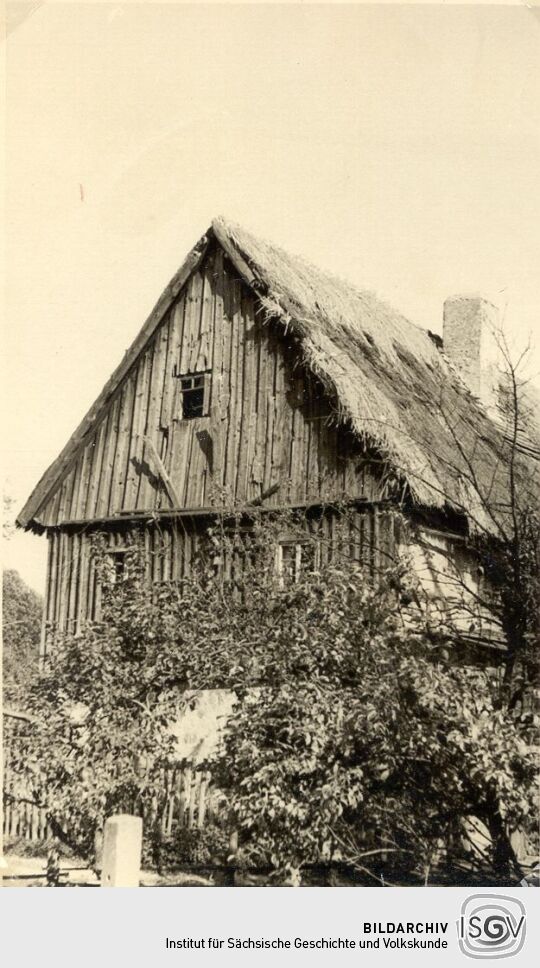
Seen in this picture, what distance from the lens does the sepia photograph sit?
755 centimetres

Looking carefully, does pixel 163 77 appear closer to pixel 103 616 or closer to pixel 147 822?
pixel 103 616

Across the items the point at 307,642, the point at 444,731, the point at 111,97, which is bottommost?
the point at 444,731

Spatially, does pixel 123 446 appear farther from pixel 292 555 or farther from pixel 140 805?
pixel 140 805

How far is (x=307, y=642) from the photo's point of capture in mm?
7844

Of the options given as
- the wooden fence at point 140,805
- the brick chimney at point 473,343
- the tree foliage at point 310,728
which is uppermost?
the brick chimney at point 473,343

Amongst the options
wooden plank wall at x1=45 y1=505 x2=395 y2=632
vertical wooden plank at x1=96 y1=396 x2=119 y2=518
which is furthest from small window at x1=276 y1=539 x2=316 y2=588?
vertical wooden plank at x1=96 y1=396 x2=119 y2=518

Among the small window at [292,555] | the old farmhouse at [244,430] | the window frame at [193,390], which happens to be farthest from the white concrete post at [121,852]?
the window frame at [193,390]

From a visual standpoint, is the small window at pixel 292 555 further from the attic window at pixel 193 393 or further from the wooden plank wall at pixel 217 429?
the attic window at pixel 193 393

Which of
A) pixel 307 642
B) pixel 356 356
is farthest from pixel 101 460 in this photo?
pixel 307 642

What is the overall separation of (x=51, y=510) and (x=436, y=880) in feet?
23.7

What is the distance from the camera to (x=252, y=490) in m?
11.8
